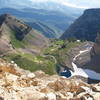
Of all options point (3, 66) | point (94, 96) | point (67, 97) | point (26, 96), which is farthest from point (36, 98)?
point (3, 66)

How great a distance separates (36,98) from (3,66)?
12.0m

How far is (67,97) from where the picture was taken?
32.6 m

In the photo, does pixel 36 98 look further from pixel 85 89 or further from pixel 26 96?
pixel 85 89

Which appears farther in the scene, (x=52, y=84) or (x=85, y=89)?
(x=52, y=84)

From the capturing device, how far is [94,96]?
3167cm

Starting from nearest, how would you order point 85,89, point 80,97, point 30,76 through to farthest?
point 80,97 < point 85,89 < point 30,76

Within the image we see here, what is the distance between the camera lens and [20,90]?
33062 millimetres

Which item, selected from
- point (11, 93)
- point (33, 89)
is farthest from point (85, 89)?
point (11, 93)

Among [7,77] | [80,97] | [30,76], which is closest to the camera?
[80,97]

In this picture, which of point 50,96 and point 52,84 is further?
point 52,84

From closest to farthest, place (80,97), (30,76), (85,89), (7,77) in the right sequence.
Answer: (80,97) → (85,89) → (7,77) → (30,76)

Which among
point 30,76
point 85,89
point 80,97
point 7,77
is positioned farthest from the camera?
point 30,76

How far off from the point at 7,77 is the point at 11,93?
6.59 meters

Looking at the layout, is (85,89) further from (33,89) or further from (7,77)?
(7,77)
